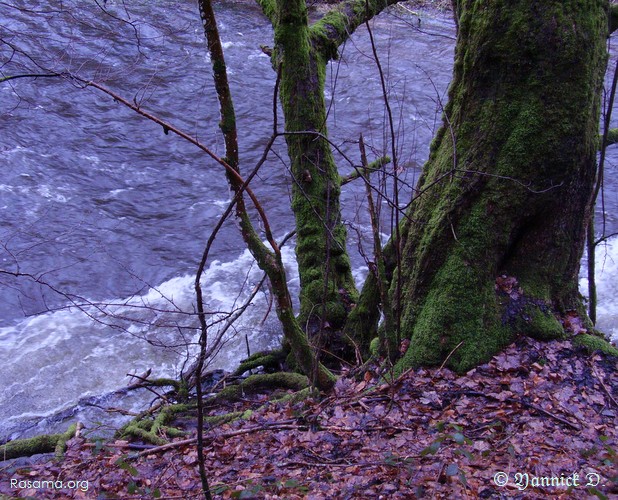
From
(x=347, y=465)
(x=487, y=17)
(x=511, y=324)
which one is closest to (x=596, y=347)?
(x=511, y=324)

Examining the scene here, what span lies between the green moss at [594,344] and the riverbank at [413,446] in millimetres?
60

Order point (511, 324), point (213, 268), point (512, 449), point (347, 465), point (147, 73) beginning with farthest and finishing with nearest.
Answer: point (147, 73) → point (213, 268) → point (511, 324) → point (347, 465) → point (512, 449)

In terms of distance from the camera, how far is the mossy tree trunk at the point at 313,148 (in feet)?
19.3

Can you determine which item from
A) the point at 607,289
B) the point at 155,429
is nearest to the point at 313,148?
the point at 155,429

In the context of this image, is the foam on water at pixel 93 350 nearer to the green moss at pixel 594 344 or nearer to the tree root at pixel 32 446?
the tree root at pixel 32 446

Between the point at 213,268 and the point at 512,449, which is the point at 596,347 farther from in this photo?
the point at 213,268

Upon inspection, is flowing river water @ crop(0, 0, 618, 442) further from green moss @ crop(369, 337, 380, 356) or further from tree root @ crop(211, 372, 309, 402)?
green moss @ crop(369, 337, 380, 356)

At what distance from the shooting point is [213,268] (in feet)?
31.8

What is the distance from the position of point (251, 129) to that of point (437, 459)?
33.6ft

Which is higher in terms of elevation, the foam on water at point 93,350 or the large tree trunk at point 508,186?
the large tree trunk at point 508,186

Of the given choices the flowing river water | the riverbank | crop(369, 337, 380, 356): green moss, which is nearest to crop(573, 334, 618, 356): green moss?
the riverbank

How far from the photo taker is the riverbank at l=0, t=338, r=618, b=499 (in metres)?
3.09

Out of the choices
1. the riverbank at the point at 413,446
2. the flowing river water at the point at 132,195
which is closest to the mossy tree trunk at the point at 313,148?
the flowing river water at the point at 132,195

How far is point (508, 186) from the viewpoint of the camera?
4148 mm
